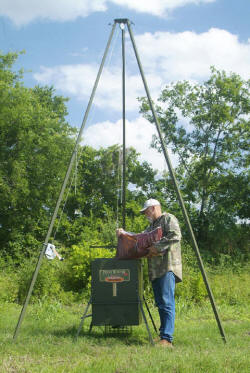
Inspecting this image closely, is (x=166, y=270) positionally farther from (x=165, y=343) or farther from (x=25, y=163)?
(x=25, y=163)

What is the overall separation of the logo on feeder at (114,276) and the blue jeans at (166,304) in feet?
1.18

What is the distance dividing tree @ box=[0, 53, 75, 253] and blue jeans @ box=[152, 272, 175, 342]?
44.6 feet

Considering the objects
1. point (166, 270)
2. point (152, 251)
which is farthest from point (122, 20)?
point (166, 270)

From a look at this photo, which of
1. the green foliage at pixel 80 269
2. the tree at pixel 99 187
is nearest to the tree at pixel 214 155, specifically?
the tree at pixel 99 187

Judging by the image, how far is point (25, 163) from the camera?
736 inches

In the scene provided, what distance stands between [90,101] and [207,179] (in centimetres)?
1536

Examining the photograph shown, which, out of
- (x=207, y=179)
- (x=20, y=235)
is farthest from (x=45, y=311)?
(x=207, y=179)

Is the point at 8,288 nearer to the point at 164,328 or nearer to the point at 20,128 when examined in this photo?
the point at 164,328

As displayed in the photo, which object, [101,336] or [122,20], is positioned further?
[122,20]

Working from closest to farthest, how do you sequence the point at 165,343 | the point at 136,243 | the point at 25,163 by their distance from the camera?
the point at 165,343 < the point at 136,243 < the point at 25,163

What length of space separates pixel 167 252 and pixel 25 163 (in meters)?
14.7

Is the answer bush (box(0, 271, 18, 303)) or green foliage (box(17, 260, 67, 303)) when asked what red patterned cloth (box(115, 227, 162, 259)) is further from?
bush (box(0, 271, 18, 303))

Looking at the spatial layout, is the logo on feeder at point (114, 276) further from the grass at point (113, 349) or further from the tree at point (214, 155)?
the tree at point (214, 155)

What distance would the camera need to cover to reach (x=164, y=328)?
187 inches
